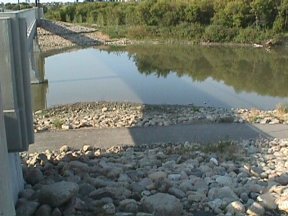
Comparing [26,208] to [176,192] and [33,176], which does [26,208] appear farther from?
Result: [176,192]

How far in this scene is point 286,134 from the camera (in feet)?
38.6

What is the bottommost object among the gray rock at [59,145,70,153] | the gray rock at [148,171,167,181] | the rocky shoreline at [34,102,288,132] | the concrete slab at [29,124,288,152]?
the rocky shoreline at [34,102,288,132]

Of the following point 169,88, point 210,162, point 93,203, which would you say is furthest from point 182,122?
point 169,88

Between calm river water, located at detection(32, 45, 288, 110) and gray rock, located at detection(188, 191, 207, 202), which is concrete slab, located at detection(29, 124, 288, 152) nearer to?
gray rock, located at detection(188, 191, 207, 202)

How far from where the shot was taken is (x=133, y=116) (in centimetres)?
1572

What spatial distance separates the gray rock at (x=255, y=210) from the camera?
6516mm

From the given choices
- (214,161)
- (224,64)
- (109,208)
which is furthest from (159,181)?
(224,64)

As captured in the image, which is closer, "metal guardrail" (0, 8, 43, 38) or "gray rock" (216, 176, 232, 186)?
"metal guardrail" (0, 8, 43, 38)

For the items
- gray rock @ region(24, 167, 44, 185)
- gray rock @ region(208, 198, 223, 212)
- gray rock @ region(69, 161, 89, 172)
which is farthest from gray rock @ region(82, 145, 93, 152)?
gray rock @ region(208, 198, 223, 212)

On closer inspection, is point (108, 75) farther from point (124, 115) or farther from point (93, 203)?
point (93, 203)

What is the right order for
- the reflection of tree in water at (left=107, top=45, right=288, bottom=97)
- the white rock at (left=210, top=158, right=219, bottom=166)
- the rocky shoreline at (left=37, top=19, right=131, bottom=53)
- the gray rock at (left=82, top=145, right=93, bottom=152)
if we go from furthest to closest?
the rocky shoreline at (left=37, top=19, right=131, bottom=53), the reflection of tree in water at (left=107, top=45, right=288, bottom=97), the gray rock at (left=82, top=145, right=93, bottom=152), the white rock at (left=210, top=158, right=219, bottom=166)

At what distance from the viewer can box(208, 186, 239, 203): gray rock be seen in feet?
23.0

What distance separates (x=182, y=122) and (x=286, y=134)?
3047 millimetres

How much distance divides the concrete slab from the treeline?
3851 cm
